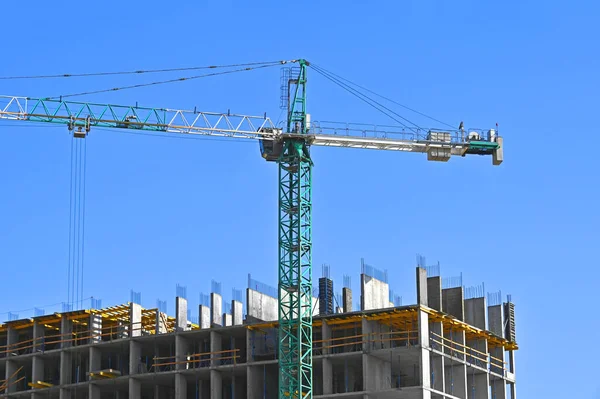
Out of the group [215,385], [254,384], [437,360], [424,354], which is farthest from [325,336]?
[215,385]

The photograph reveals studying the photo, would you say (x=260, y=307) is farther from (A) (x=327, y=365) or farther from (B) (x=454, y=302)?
(B) (x=454, y=302)

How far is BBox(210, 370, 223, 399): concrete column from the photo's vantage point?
91250 mm

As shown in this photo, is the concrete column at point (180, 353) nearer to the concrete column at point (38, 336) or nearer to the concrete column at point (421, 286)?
the concrete column at point (38, 336)

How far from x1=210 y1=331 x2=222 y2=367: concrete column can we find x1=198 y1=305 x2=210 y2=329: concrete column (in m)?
2.73

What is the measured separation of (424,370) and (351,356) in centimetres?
503

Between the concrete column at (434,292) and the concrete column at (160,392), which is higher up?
the concrete column at (434,292)

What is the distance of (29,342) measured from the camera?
10056cm

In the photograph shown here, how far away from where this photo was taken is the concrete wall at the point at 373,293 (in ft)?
292

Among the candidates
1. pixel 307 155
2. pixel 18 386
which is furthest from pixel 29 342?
pixel 307 155

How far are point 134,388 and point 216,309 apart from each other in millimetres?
7722

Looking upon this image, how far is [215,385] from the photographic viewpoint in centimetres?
9175

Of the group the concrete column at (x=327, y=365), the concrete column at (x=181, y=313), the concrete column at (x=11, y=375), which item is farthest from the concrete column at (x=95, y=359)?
the concrete column at (x=327, y=365)

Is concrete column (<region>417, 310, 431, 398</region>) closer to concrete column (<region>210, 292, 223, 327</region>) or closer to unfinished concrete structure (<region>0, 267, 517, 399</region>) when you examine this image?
unfinished concrete structure (<region>0, 267, 517, 399</region>)

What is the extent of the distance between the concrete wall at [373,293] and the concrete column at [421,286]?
10.9ft
